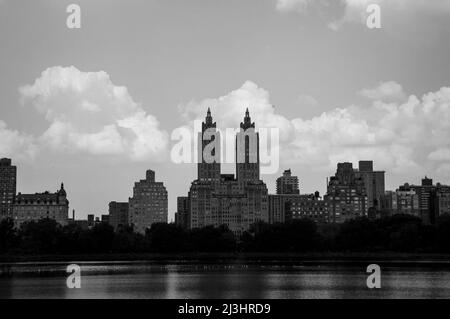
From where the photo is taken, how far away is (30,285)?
89.7 meters

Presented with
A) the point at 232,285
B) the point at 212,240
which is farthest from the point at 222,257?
the point at 232,285

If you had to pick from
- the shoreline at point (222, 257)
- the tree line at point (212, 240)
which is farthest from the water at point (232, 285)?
the tree line at point (212, 240)

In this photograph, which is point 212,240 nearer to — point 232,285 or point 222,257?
point 222,257

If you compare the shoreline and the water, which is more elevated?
the shoreline

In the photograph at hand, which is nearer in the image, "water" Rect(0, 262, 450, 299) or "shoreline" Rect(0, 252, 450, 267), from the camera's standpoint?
"water" Rect(0, 262, 450, 299)

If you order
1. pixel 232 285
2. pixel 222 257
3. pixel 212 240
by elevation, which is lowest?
pixel 232 285

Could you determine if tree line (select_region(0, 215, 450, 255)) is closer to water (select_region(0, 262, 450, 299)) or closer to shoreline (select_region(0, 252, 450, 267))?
shoreline (select_region(0, 252, 450, 267))

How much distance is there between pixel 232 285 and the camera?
3516 inches

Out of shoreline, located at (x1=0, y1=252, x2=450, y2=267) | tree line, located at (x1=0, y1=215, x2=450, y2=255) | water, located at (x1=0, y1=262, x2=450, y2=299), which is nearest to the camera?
water, located at (x1=0, y1=262, x2=450, y2=299)

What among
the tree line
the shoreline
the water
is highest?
the tree line

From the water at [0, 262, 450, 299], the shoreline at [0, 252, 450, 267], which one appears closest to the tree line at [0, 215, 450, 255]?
the shoreline at [0, 252, 450, 267]

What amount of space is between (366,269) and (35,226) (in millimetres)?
89510

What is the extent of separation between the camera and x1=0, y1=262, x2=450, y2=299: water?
257 ft
